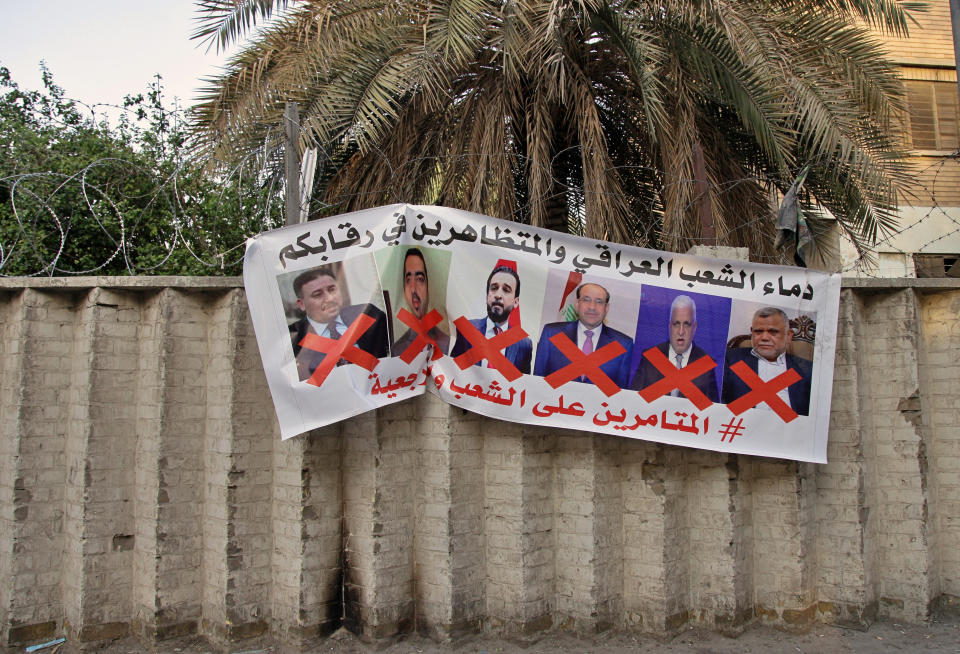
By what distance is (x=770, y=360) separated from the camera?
595 cm

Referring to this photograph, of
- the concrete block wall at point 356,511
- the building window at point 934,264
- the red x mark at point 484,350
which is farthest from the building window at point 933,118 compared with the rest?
the red x mark at point 484,350

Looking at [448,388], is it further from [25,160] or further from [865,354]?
[25,160]

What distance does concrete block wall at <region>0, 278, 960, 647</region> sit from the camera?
5629mm

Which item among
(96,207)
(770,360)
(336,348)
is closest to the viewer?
(336,348)

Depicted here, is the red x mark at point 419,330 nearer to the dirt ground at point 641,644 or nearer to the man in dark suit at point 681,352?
the man in dark suit at point 681,352

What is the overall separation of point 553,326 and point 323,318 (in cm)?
159

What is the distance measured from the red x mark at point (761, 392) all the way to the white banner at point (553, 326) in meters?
0.01

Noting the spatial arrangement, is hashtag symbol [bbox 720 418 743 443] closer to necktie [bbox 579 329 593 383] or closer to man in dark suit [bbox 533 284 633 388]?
man in dark suit [bbox 533 284 633 388]

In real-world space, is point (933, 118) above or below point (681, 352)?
above

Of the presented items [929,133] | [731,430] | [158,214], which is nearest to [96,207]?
[158,214]

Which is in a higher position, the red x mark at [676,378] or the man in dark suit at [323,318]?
the man in dark suit at [323,318]

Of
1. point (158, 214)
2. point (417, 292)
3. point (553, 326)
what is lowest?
point (553, 326)

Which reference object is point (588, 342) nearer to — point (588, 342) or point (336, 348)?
point (588, 342)

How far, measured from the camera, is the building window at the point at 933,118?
1413 centimetres
